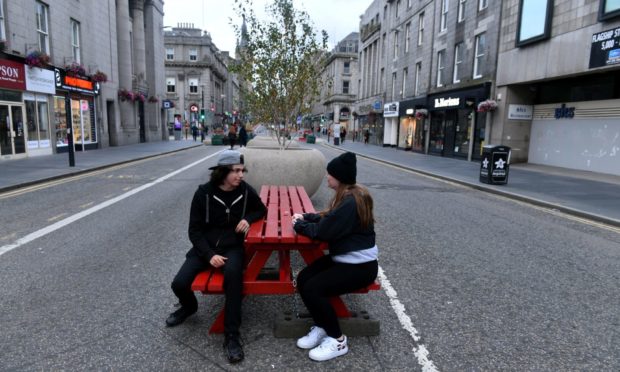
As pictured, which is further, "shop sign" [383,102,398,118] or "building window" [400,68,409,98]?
"shop sign" [383,102,398,118]

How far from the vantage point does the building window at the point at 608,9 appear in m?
13.4

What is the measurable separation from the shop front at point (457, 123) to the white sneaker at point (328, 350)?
66.8ft

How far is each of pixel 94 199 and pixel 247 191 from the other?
680 centimetres

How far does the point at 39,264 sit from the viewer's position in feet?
16.4

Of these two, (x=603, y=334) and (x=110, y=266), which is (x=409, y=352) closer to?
(x=603, y=334)

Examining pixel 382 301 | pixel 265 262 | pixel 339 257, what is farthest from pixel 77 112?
pixel 339 257

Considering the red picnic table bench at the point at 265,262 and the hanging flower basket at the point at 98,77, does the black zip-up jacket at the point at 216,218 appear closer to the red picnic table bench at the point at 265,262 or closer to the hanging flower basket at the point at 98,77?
the red picnic table bench at the point at 265,262

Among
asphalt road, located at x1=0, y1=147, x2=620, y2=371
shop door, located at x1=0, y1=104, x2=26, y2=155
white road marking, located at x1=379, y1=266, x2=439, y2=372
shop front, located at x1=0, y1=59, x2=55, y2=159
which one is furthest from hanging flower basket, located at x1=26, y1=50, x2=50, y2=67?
white road marking, located at x1=379, y1=266, x2=439, y2=372

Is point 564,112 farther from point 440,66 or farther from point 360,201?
point 360,201

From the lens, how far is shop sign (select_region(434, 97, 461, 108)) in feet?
78.3

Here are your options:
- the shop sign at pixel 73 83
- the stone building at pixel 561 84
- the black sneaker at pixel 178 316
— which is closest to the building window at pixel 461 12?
the stone building at pixel 561 84

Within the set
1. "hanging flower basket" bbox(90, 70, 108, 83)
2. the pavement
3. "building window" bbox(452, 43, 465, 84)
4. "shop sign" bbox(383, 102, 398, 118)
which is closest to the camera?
the pavement

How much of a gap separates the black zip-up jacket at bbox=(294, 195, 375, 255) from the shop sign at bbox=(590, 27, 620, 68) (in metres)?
14.5

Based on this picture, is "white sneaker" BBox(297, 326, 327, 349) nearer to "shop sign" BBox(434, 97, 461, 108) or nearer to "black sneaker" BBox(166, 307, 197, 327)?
"black sneaker" BBox(166, 307, 197, 327)
